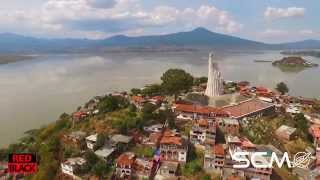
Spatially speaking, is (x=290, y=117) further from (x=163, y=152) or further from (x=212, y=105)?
(x=163, y=152)

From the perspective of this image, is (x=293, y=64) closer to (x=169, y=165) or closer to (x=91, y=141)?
(x=91, y=141)

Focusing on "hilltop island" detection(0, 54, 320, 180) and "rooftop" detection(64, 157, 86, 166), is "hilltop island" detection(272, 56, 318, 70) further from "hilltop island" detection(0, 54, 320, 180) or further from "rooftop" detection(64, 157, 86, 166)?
"rooftop" detection(64, 157, 86, 166)

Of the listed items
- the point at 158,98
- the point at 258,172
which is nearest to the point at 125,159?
the point at 258,172

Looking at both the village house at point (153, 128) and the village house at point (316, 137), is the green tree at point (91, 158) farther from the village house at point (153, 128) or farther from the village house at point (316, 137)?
the village house at point (316, 137)

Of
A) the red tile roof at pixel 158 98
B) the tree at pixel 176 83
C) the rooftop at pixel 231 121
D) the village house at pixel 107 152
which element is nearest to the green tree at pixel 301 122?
the rooftop at pixel 231 121

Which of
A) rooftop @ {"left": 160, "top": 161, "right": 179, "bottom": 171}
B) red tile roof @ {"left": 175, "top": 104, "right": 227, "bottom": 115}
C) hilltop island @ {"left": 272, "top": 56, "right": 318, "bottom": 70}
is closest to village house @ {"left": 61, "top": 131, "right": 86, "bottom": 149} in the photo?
rooftop @ {"left": 160, "top": 161, "right": 179, "bottom": 171}

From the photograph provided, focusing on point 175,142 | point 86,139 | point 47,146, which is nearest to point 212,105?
point 175,142
